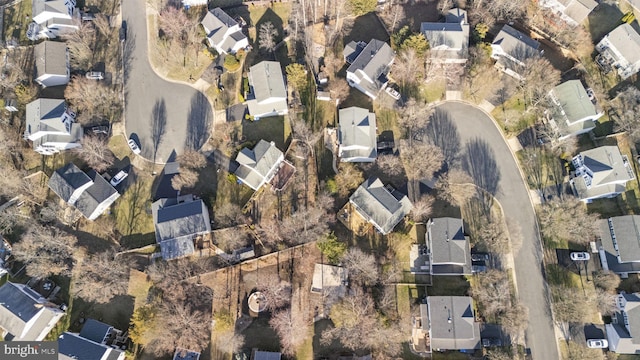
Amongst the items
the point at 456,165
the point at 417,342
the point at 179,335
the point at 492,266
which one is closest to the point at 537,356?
the point at 492,266

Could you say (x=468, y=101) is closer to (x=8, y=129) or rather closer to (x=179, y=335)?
(x=179, y=335)

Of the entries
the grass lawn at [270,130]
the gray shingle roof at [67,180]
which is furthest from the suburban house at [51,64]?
the grass lawn at [270,130]

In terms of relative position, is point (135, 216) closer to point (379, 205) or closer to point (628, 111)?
point (379, 205)

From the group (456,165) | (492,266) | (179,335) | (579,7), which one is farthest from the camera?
(579,7)

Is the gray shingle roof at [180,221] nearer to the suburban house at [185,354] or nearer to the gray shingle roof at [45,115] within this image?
the suburban house at [185,354]

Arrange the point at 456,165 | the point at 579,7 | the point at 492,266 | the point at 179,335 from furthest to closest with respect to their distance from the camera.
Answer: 1. the point at 579,7
2. the point at 456,165
3. the point at 492,266
4. the point at 179,335

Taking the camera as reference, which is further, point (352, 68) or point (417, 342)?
point (352, 68)

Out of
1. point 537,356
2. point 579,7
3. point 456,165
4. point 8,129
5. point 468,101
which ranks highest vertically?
point 579,7
